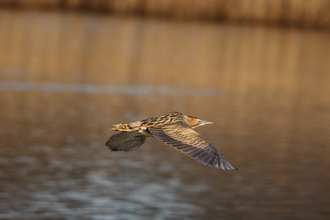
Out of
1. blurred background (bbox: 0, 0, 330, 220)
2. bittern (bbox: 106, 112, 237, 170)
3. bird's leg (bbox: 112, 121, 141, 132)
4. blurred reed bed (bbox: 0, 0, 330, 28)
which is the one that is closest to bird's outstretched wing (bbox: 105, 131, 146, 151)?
bittern (bbox: 106, 112, 237, 170)

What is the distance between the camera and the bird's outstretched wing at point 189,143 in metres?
4.30

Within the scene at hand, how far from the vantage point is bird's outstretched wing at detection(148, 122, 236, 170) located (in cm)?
430

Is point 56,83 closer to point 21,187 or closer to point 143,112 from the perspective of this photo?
point 143,112

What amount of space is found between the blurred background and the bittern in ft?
6.48

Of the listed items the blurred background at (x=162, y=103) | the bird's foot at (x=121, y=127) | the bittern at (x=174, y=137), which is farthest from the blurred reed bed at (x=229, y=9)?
the bird's foot at (x=121, y=127)

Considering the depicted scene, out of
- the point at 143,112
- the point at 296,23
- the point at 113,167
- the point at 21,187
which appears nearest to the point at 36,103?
the point at 143,112

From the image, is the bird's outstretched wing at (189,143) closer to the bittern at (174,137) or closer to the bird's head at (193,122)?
the bittern at (174,137)

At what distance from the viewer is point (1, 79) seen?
44.5ft

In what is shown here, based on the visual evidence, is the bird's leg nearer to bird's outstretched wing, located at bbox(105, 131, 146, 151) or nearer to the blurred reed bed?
bird's outstretched wing, located at bbox(105, 131, 146, 151)

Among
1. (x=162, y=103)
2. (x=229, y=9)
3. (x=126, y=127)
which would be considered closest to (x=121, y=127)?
(x=126, y=127)

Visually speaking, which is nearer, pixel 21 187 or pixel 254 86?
pixel 21 187

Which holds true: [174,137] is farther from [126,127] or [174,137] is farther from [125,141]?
[125,141]

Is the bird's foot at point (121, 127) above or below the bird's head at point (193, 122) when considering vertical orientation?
below

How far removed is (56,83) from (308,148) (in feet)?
16.8
